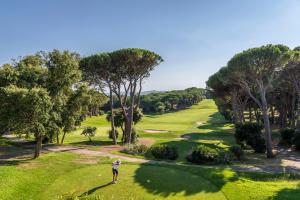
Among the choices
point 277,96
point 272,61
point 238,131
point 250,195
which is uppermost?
point 272,61

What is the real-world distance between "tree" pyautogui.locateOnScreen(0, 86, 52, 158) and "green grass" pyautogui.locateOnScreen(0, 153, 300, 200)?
3646 millimetres

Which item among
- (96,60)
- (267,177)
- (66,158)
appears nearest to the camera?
(267,177)

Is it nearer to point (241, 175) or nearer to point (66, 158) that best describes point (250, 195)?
point (241, 175)

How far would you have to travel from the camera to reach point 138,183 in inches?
827

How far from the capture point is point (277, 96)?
61.4 metres

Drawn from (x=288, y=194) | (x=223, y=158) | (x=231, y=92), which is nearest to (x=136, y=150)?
(x=223, y=158)

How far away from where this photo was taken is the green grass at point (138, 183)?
62.6ft

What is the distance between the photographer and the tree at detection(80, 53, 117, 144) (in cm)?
4103

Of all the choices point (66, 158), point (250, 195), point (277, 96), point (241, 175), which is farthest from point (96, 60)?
point (277, 96)

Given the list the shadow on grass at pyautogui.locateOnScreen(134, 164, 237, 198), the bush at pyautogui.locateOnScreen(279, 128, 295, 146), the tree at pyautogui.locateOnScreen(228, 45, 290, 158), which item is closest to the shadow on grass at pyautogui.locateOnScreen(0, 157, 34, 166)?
the shadow on grass at pyautogui.locateOnScreen(134, 164, 237, 198)

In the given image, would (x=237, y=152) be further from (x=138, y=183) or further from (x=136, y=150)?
(x=138, y=183)

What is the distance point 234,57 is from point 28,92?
81.7 feet

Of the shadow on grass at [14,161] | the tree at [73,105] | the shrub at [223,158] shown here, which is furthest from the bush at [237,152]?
the shadow on grass at [14,161]

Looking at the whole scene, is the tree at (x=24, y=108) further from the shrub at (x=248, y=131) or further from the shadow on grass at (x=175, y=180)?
the shrub at (x=248, y=131)
